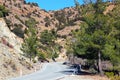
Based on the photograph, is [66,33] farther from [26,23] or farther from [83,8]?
[83,8]

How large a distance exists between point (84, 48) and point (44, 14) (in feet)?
401

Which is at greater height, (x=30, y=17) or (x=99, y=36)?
(x=30, y=17)

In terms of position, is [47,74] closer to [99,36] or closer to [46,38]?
[99,36]

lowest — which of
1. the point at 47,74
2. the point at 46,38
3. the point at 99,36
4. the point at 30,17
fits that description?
the point at 47,74

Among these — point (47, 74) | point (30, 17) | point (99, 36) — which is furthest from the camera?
point (30, 17)

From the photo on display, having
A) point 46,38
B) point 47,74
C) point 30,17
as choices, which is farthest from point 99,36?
point 30,17

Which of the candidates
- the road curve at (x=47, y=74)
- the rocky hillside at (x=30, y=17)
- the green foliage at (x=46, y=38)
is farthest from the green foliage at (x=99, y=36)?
the green foliage at (x=46, y=38)

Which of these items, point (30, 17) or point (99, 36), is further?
point (30, 17)

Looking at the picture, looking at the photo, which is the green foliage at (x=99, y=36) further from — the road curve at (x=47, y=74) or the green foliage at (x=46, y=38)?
the green foliage at (x=46, y=38)

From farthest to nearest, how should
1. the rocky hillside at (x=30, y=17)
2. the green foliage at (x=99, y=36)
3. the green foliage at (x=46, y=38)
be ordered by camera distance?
the green foliage at (x=46, y=38) < the rocky hillside at (x=30, y=17) < the green foliage at (x=99, y=36)

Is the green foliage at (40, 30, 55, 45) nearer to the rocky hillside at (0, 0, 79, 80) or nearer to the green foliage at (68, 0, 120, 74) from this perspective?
the rocky hillside at (0, 0, 79, 80)

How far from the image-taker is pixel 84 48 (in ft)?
168

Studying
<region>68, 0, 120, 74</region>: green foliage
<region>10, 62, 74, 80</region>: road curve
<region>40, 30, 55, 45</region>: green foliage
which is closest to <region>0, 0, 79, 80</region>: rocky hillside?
<region>40, 30, 55, 45</region>: green foliage

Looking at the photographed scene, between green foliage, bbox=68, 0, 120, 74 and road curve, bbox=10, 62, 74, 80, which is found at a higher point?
green foliage, bbox=68, 0, 120, 74
